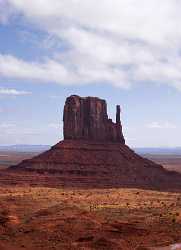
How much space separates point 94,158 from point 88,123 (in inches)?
344

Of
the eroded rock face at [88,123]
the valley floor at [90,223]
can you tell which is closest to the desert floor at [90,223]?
the valley floor at [90,223]

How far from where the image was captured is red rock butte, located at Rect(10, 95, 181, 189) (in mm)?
97812

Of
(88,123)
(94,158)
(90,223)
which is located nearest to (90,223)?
(90,223)

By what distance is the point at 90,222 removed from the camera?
46.2m

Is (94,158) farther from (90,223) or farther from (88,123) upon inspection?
(90,223)

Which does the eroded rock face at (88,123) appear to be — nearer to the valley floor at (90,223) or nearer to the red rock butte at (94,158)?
the red rock butte at (94,158)

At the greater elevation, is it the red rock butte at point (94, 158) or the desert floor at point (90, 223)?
the red rock butte at point (94, 158)

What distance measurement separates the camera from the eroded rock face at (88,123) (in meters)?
110

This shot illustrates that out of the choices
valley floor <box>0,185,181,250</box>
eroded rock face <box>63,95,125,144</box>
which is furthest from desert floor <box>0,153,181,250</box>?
eroded rock face <box>63,95,125,144</box>

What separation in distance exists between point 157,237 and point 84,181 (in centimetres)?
5420

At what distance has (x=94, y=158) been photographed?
341ft

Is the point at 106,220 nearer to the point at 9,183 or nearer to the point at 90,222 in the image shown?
the point at 90,222

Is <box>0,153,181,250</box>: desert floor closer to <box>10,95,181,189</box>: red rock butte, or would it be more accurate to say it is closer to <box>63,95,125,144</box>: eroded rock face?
<box>10,95,181,189</box>: red rock butte

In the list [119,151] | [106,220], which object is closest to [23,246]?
[106,220]
